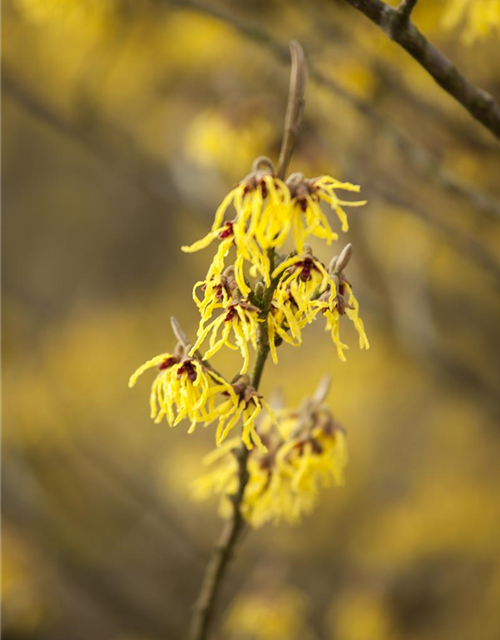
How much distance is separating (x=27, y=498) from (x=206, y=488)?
2204 mm

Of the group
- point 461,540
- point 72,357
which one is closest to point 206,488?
point 461,540

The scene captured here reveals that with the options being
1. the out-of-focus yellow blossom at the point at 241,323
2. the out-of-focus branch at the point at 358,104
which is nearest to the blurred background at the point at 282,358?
the out-of-focus branch at the point at 358,104

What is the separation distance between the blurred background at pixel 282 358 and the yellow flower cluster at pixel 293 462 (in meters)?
0.73

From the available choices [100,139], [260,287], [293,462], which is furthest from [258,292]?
[100,139]

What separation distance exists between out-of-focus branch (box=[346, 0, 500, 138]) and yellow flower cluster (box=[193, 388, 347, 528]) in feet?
1.88

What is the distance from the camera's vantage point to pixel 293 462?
103 cm

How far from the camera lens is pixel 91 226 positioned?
8.37 metres

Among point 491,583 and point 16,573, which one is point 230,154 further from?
point 491,583

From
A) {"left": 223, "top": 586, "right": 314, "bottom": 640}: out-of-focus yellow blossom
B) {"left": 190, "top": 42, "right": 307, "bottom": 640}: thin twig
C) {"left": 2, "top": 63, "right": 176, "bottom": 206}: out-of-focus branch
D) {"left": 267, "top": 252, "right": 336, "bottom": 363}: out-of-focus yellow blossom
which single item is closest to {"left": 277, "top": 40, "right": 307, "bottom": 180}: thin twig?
{"left": 190, "top": 42, "right": 307, "bottom": 640}: thin twig

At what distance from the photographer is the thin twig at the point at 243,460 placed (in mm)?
761

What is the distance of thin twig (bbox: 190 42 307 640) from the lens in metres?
0.76

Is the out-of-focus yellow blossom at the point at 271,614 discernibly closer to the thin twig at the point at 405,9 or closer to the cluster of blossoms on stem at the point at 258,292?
the cluster of blossoms on stem at the point at 258,292

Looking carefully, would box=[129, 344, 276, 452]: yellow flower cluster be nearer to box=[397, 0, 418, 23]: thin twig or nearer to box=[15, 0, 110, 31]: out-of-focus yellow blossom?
box=[397, 0, 418, 23]: thin twig

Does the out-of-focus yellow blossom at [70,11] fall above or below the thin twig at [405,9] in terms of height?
above
